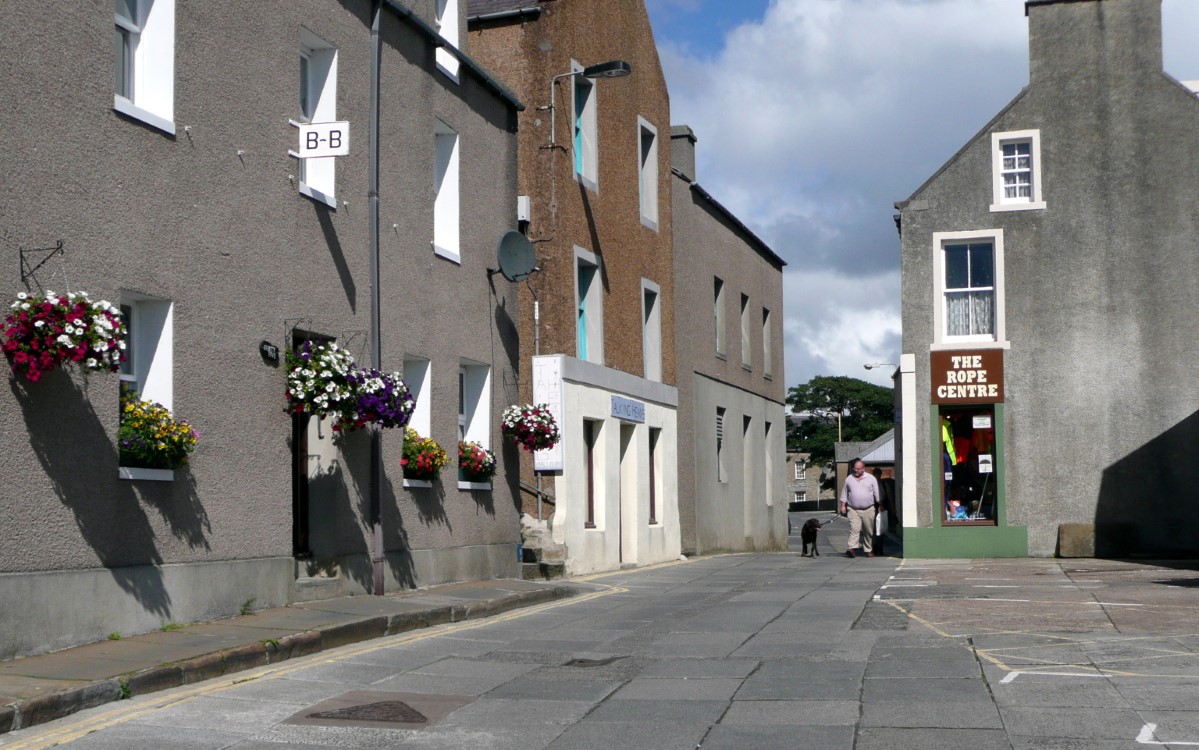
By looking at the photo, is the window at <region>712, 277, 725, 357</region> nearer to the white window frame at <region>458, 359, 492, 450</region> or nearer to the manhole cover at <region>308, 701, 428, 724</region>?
the white window frame at <region>458, 359, 492, 450</region>

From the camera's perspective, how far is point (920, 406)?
24438mm

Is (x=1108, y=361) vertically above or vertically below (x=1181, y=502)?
above

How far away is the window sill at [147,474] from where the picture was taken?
10766mm

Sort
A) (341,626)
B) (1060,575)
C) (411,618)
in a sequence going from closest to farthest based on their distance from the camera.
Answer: (341,626)
(411,618)
(1060,575)

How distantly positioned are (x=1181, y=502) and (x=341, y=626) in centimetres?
1693

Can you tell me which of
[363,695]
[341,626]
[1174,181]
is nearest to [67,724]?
[363,695]

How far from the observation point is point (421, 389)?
54.3ft

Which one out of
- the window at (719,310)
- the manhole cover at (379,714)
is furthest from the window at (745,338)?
the manhole cover at (379,714)

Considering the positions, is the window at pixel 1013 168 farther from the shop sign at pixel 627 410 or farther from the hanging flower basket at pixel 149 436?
the hanging flower basket at pixel 149 436

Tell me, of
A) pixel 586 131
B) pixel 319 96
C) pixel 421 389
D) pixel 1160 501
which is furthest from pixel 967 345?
pixel 319 96

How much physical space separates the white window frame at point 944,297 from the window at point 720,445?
663 cm

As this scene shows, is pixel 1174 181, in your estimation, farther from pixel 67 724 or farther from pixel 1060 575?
pixel 67 724

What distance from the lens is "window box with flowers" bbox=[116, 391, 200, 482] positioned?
10.8 m

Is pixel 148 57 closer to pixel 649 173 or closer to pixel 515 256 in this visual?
pixel 515 256
